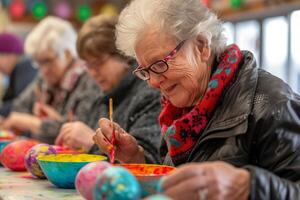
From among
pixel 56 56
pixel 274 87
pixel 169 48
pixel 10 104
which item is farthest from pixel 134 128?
pixel 10 104

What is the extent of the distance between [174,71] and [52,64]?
6.28 ft

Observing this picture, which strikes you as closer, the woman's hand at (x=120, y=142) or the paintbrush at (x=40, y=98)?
the woman's hand at (x=120, y=142)

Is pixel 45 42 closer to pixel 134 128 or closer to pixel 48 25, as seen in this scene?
pixel 48 25

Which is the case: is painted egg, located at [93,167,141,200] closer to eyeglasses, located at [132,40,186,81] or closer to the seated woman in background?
eyeglasses, located at [132,40,186,81]

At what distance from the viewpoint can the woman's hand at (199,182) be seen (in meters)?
1.02

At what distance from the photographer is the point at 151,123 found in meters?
2.14

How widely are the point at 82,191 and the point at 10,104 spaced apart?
127 inches

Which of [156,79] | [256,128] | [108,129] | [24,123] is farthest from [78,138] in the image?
[24,123]

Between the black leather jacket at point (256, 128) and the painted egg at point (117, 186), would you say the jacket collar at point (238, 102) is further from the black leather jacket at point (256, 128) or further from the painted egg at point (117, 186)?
the painted egg at point (117, 186)

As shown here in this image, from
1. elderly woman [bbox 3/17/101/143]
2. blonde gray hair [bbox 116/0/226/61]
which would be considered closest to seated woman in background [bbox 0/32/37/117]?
elderly woman [bbox 3/17/101/143]

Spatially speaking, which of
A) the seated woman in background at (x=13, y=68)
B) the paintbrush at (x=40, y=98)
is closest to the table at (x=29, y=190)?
the paintbrush at (x=40, y=98)

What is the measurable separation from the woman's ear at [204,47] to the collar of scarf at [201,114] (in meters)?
0.05

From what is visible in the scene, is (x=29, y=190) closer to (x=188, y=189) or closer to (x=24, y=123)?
(x=188, y=189)

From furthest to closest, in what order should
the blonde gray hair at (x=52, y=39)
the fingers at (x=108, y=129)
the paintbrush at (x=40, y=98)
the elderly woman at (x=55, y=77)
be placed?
the paintbrush at (x=40, y=98)
the blonde gray hair at (x=52, y=39)
the elderly woman at (x=55, y=77)
the fingers at (x=108, y=129)
